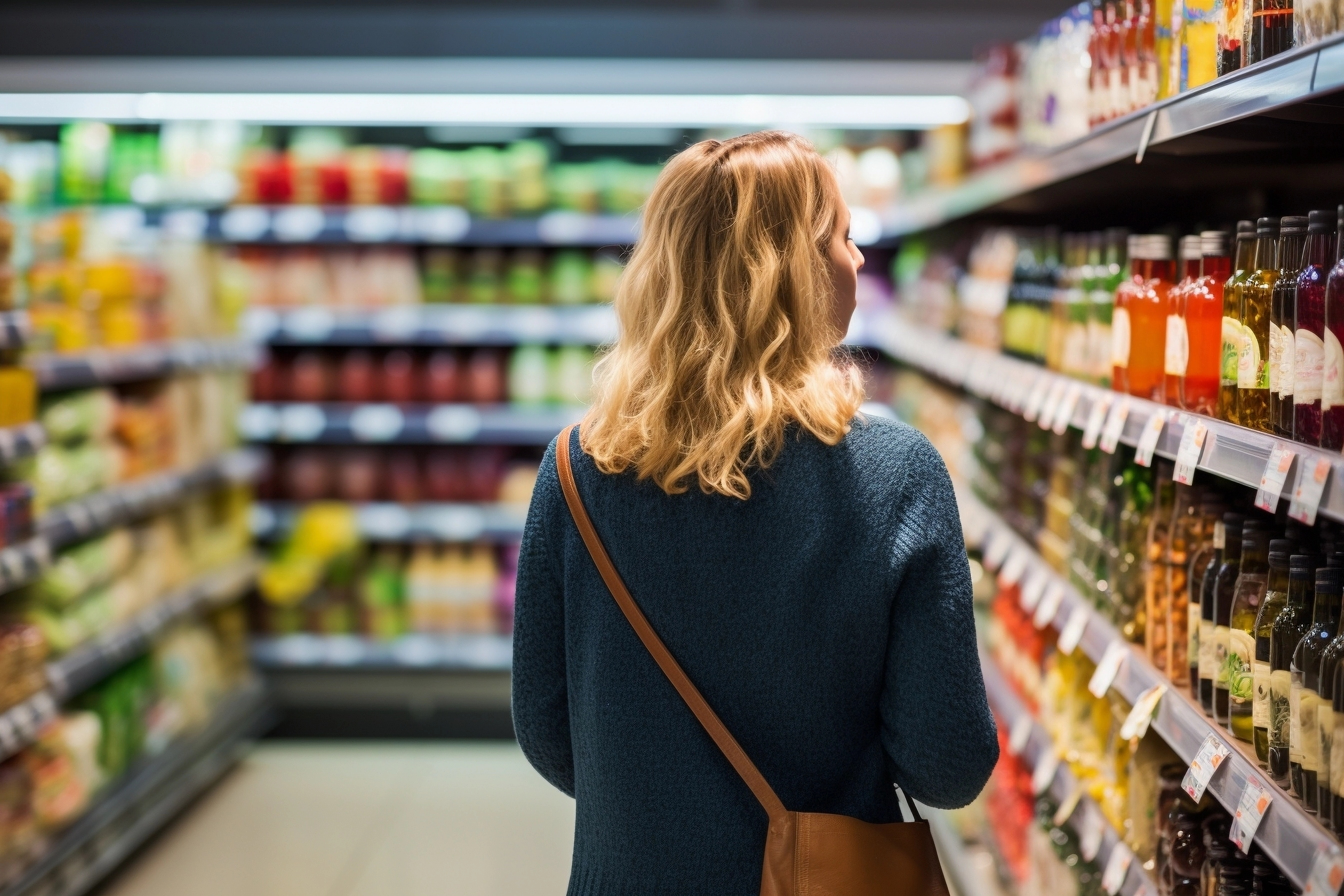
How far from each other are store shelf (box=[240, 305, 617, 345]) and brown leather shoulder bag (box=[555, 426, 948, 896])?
3670mm

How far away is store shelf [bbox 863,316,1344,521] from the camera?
4.27 ft

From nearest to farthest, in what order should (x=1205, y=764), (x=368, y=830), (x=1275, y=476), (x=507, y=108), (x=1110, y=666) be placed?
(x=1275, y=476) → (x=1205, y=764) → (x=1110, y=666) → (x=368, y=830) → (x=507, y=108)

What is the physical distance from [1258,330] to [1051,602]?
97 cm

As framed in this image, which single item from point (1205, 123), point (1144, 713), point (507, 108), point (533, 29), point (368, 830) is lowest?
point (368, 830)

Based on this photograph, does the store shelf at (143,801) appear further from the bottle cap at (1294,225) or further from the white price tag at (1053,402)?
the bottle cap at (1294,225)

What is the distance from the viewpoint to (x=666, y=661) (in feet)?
4.66

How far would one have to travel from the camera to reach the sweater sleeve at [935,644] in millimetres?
1385

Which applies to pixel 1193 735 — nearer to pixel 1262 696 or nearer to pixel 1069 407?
pixel 1262 696

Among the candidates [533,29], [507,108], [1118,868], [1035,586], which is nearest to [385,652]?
[507,108]

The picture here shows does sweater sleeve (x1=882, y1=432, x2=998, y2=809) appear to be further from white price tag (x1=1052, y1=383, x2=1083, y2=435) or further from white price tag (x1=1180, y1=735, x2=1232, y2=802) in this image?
white price tag (x1=1052, y1=383, x2=1083, y2=435)

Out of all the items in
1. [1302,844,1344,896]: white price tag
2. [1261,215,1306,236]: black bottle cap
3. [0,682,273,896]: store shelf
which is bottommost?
[0,682,273,896]: store shelf

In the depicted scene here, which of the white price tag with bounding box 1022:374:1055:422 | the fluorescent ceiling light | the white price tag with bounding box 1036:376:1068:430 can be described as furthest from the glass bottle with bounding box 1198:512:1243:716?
the fluorescent ceiling light

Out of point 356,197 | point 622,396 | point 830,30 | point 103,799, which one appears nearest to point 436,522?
point 356,197

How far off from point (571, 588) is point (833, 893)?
1.51 feet
